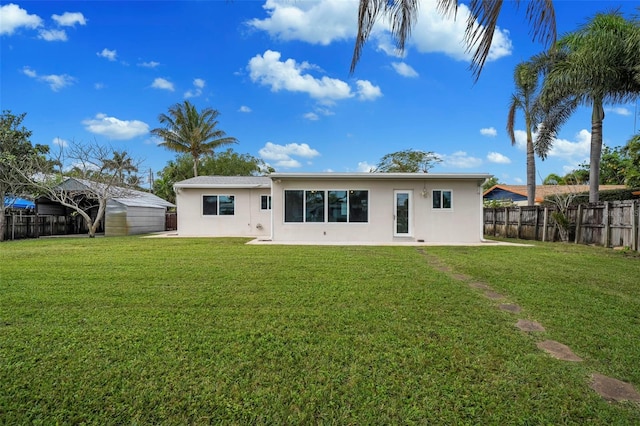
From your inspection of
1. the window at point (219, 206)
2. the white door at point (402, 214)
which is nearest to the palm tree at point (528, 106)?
the white door at point (402, 214)

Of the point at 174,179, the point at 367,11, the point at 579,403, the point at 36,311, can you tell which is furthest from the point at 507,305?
the point at 174,179

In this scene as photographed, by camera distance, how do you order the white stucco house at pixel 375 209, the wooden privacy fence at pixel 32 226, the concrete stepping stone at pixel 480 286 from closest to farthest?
1. the concrete stepping stone at pixel 480 286
2. the white stucco house at pixel 375 209
3. the wooden privacy fence at pixel 32 226

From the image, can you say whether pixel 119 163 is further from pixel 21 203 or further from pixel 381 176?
pixel 381 176

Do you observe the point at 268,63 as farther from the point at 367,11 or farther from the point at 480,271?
the point at 367,11

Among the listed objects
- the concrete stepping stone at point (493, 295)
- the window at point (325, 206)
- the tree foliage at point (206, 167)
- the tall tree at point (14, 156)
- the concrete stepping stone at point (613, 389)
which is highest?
the tree foliage at point (206, 167)

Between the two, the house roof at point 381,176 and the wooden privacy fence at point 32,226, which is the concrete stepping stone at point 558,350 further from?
the wooden privacy fence at point 32,226

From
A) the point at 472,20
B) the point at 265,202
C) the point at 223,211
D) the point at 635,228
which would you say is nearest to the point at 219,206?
the point at 223,211

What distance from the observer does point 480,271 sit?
21.6 ft

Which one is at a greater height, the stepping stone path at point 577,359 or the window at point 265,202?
the window at point 265,202

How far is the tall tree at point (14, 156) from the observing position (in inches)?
515

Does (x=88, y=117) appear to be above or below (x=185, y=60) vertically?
below

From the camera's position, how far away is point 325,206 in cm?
1226

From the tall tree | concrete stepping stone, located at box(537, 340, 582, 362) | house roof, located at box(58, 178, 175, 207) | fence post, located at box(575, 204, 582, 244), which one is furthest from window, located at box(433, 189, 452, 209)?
the tall tree

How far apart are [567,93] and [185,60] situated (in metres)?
16.5
